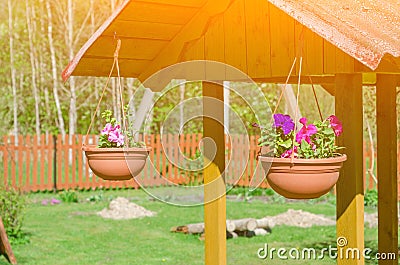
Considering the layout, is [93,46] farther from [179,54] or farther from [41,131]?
[41,131]

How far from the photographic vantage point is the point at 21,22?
24.2 metres

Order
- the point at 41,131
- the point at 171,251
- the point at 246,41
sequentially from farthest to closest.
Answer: the point at 41,131
the point at 171,251
the point at 246,41

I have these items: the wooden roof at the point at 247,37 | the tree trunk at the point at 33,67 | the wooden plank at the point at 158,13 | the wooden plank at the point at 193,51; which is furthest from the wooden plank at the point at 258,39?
the tree trunk at the point at 33,67

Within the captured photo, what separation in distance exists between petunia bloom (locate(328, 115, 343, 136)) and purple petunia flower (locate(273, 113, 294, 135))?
0.76 ft

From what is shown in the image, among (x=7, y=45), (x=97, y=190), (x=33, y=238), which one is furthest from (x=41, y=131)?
Result: (x=33, y=238)

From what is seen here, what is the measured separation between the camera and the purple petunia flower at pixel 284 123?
401 centimetres

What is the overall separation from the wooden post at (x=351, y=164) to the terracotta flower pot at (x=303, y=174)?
0.80 ft

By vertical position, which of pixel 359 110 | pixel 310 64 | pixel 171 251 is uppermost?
pixel 310 64

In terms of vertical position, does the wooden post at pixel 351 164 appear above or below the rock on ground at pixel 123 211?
above

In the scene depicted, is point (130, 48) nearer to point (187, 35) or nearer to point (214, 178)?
point (187, 35)

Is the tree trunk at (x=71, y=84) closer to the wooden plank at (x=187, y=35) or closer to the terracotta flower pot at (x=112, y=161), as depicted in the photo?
the wooden plank at (x=187, y=35)

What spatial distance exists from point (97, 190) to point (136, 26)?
12.2 m

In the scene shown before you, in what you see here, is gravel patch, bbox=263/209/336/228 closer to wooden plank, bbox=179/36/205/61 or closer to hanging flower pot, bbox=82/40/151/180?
wooden plank, bbox=179/36/205/61

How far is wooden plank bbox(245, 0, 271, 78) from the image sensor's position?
4691 millimetres
